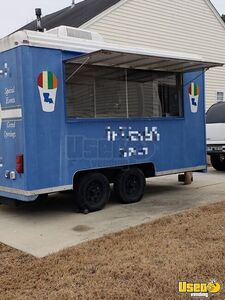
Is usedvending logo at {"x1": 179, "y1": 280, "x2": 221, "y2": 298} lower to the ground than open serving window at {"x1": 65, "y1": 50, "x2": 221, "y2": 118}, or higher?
lower

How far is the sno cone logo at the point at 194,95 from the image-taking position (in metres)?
9.45

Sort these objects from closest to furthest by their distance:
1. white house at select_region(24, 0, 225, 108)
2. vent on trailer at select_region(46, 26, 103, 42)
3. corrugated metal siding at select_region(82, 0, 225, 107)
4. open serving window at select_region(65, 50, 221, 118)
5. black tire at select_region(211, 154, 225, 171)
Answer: open serving window at select_region(65, 50, 221, 118) < vent on trailer at select_region(46, 26, 103, 42) < black tire at select_region(211, 154, 225, 171) < white house at select_region(24, 0, 225, 108) < corrugated metal siding at select_region(82, 0, 225, 107)

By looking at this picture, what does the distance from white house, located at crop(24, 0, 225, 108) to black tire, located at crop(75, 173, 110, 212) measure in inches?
398

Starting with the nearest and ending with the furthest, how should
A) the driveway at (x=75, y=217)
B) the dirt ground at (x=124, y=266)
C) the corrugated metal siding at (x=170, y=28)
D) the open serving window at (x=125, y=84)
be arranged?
the dirt ground at (x=124, y=266) → the driveway at (x=75, y=217) → the open serving window at (x=125, y=84) → the corrugated metal siding at (x=170, y=28)

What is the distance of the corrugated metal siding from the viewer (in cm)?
1736

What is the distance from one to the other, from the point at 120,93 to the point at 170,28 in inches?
491

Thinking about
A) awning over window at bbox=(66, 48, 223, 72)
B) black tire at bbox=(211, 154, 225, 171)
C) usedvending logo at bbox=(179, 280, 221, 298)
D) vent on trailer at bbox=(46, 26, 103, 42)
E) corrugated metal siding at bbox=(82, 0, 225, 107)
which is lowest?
usedvending logo at bbox=(179, 280, 221, 298)

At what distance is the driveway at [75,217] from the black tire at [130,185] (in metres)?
0.18

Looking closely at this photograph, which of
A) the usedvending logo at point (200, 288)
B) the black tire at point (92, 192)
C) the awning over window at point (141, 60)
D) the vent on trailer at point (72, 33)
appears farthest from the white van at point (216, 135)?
the usedvending logo at point (200, 288)

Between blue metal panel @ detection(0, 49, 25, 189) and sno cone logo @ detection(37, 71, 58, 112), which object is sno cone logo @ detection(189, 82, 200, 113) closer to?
sno cone logo @ detection(37, 71, 58, 112)

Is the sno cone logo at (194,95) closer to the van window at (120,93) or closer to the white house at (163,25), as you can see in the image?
the van window at (120,93)

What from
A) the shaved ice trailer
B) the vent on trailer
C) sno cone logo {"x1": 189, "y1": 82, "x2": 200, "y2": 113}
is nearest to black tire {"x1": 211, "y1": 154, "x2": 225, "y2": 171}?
sno cone logo {"x1": 189, "y1": 82, "x2": 200, "y2": 113}

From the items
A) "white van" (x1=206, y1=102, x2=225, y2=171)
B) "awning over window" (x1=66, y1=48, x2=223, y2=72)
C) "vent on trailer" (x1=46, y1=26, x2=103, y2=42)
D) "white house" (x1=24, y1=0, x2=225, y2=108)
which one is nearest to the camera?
"awning over window" (x1=66, y1=48, x2=223, y2=72)

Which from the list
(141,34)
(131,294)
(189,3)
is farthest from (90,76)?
(189,3)
